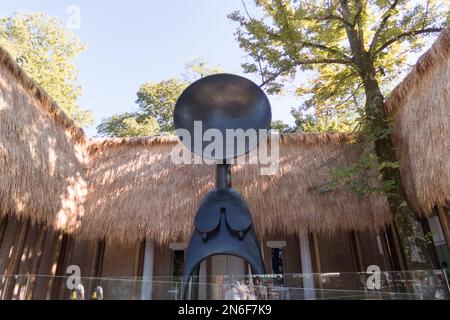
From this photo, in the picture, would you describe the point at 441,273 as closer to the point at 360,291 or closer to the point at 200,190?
the point at 360,291

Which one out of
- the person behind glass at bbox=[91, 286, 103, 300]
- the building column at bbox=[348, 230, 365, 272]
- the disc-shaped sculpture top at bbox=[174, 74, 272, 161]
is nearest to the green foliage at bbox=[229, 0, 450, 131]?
the disc-shaped sculpture top at bbox=[174, 74, 272, 161]

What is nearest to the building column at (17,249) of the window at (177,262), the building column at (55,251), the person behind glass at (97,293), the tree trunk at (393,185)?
the building column at (55,251)

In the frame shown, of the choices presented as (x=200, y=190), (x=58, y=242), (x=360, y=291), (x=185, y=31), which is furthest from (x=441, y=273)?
(x=185, y=31)

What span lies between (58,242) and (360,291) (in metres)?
5.73

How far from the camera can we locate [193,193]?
19.8ft

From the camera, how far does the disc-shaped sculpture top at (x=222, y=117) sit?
381 centimetres

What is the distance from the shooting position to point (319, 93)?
6.07 m

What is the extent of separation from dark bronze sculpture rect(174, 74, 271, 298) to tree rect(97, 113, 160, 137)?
34.2ft

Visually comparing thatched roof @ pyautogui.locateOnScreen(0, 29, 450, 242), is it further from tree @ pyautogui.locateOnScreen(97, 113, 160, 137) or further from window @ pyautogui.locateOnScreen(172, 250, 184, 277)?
tree @ pyautogui.locateOnScreen(97, 113, 160, 137)

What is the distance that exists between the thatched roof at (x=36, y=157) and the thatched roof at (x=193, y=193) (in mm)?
562

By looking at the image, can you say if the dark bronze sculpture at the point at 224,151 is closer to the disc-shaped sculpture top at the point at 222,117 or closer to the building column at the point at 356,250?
the disc-shaped sculpture top at the point at 222,117

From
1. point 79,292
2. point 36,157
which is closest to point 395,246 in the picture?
point 79,292

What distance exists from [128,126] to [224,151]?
470 inches

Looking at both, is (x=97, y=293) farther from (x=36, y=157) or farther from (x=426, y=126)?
(x=426, y=126)
